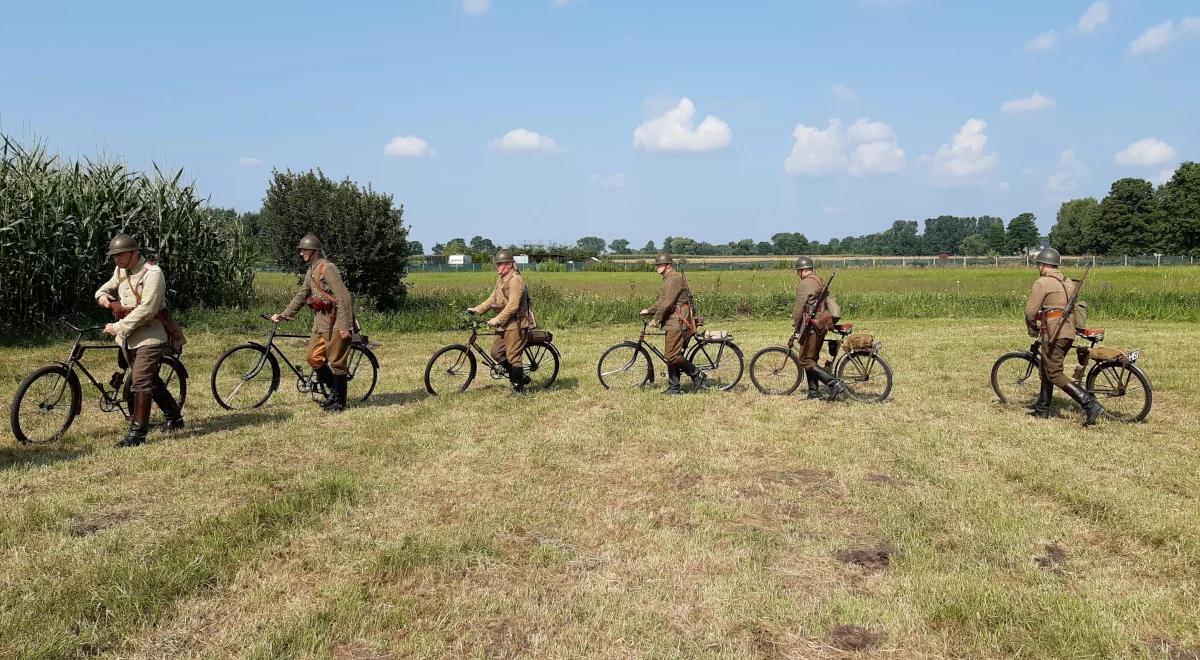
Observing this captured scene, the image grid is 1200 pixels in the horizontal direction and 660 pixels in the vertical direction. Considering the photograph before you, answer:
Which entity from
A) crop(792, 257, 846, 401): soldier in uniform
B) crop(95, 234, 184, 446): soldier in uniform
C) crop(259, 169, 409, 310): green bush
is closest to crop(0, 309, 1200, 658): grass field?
crop(95, 234, 184, 446): soldier in uniform

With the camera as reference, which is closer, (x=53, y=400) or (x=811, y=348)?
(x=53, y=400)

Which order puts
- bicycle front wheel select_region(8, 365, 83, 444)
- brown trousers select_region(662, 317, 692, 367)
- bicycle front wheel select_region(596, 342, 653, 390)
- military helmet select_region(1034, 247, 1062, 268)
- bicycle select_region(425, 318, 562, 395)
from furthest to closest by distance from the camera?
bicycle front wheel select_region(596, 342, 653, 390)
bicycle select_region(425, 318, 562, 395)
brown trousers select_region(662, 317, 692, 367)
military helmet select_region(1034, 247, 1062, 268)
bicycle front wheel select_region(8, 365, 83, 444)

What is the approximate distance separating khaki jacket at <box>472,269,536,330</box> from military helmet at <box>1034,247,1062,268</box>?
5844 millimetres

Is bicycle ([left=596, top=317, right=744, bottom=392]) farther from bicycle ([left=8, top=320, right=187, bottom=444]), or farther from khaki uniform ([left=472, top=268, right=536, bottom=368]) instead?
bicycle ([left=8, top=320, right=187, bottom=444])

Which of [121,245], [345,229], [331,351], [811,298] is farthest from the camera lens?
[345,229]

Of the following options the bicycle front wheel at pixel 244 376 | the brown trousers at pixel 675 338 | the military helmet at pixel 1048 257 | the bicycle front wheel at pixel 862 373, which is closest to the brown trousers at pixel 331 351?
the bicycle front wheel at pixel 244 376

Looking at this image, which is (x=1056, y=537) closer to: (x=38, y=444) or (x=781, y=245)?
(x=38, y=444)

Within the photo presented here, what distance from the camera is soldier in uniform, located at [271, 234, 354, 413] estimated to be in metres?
8.29

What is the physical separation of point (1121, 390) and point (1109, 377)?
0.79 ft

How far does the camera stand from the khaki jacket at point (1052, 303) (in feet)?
25.8

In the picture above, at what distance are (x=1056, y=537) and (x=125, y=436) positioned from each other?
25.9 feet

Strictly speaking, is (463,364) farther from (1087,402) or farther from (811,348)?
(1087,402)

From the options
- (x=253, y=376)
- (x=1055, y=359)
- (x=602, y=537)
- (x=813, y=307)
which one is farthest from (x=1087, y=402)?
(x=253, y=376)

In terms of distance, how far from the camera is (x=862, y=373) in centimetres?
1001
